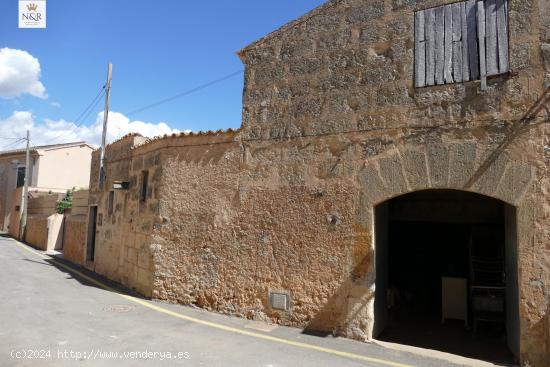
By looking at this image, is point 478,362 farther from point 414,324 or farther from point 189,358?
point 189,358

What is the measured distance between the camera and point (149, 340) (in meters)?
5.82

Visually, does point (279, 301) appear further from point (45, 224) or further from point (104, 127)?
point (45, 224)

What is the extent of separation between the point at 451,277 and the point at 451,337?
1.47 metres

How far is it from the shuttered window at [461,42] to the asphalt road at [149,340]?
403cm

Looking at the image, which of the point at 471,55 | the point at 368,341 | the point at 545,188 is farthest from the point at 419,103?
the point at 368,341

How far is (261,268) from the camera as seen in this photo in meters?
7.02

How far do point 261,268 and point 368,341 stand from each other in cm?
215

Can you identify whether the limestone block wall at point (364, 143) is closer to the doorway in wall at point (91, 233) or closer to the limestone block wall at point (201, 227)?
the limestone block wall at point (201, 227)

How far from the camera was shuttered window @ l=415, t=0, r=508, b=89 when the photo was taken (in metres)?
5.46

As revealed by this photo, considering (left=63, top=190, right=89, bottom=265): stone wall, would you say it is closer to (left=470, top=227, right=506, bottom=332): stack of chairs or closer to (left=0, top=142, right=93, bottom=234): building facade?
(left=0, top=142, right=93, bottom=234): building facade

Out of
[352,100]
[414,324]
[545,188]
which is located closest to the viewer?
[545,188]

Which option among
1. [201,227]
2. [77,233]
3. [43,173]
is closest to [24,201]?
[43,173]

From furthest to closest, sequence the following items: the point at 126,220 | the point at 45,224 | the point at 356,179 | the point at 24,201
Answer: the point at 24,201 < the point at 45,224 < the point at 126,220 < the point at 356,179

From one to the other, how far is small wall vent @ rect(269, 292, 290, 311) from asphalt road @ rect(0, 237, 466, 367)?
340 mm
